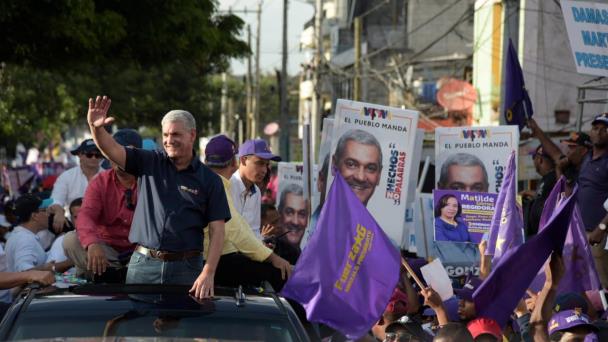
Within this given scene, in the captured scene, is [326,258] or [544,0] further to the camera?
[544,0]

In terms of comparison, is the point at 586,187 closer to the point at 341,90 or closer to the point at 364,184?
the point at 364,184

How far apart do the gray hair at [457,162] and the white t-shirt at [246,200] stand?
10.0ft

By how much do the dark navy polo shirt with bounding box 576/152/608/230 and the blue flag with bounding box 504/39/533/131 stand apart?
266 cm

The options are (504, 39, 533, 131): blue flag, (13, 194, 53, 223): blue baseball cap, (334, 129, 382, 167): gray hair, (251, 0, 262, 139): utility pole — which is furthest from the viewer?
(251, 0, 262, 139): utility pole

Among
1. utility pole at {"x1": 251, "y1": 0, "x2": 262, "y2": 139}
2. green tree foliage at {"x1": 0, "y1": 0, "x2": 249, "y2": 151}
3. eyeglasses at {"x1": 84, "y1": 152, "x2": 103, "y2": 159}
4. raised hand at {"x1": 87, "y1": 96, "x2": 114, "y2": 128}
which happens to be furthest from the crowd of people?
utility pole at {"x1": 251, "y1": 0, "x2": 262, "y2": 139}

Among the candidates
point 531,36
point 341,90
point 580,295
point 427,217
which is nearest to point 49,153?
point 341,90

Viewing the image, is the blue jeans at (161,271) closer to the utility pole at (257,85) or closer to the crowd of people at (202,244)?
the crowd of people at (202,244)

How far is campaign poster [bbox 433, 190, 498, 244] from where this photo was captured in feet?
36.3

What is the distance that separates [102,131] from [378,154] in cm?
421

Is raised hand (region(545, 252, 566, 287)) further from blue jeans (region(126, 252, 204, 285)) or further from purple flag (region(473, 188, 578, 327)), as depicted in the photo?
blue jeans (region(126, 252, 204, 285))

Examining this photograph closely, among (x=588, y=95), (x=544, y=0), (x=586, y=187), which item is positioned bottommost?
(x=586, y=187)

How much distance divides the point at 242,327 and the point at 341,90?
2259 inches

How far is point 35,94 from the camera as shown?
3916 cm

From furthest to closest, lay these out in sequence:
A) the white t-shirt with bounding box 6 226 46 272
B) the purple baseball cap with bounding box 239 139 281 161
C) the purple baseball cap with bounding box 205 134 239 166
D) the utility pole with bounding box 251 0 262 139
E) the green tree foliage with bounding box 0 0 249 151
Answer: the utility pole with bounding box 251 0 262 139 → the green tree foliage with bounding box 0 0 249 151 → the white t-shirt with bounding box 6 226 46 272 → the purple baseball cap with bounding box 239 139 281 161 → the purple baseball cap with bounding box 205 134 239 166
